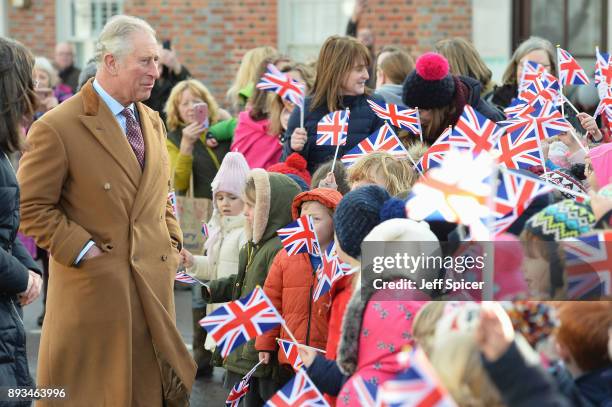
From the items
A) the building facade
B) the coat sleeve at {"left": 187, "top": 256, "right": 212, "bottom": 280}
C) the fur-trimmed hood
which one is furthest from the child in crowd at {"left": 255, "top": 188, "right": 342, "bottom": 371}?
the building facade

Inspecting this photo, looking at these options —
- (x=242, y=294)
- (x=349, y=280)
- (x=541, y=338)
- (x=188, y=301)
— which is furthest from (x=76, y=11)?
(x=541, y=338)

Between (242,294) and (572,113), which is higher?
(572,113)

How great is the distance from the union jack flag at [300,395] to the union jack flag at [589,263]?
0.86 m

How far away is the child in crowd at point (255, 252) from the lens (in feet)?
17.6

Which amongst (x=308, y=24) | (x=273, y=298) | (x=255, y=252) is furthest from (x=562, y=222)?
(x=308, y=24)

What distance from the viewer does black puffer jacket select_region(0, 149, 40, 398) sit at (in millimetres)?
4207

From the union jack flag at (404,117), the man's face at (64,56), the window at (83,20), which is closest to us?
the union jack flag at (404,117)

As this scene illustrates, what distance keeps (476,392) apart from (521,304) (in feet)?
2.31

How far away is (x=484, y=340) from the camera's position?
8.73ft

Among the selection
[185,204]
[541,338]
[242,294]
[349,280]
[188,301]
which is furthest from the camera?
[188,301]

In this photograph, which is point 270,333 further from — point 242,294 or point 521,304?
point 521,304

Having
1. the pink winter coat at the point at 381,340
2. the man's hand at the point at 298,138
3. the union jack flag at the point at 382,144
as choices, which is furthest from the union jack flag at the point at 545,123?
the pink winter coat at the point at 381,340

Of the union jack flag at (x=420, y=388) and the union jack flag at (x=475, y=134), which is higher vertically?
the union jack flag at (x=475, y=134)

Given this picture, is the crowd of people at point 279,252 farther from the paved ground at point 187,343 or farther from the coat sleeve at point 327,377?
the paved ground at point 187,343
